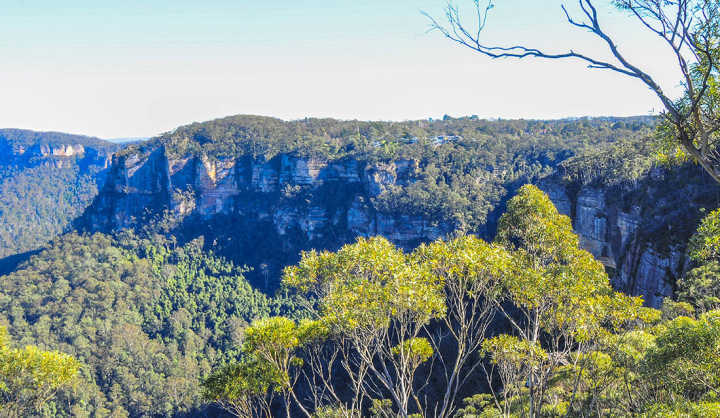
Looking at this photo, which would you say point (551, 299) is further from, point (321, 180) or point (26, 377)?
point (321, 180)

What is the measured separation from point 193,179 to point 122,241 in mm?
17896

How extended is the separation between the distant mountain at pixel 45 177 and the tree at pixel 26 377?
464 feet

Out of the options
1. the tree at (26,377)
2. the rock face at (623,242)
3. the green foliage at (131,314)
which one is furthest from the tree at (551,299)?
Result: the green foliage at (131,314)

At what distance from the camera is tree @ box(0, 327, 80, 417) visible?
1108cm

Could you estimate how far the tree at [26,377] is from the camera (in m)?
11.1

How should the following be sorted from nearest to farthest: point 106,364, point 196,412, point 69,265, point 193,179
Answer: point 196,412, point 106,364, point 69,265, point 193,179

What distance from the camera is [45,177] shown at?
16088cm

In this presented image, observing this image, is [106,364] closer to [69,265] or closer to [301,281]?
[69,265]

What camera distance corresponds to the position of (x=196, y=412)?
41469 mm

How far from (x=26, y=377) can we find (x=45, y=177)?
190 meters

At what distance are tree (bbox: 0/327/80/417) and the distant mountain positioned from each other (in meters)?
142

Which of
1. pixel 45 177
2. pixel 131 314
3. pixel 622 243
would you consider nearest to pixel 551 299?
pixel 622 243

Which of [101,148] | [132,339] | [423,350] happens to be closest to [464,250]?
[423,350]

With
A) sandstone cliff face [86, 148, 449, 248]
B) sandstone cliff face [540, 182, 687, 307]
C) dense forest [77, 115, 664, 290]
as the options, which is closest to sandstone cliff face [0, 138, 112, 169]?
sandstone cliff face [86, 148, 449, 248]
